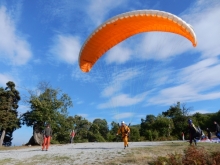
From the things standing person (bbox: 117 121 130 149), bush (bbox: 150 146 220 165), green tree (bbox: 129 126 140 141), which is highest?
green tree (bbox: 129 126 140 141)

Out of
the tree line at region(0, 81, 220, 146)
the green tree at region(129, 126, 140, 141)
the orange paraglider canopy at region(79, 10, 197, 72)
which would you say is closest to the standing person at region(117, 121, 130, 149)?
the orange paraglider canopy at region(79, 10, 197, 72)

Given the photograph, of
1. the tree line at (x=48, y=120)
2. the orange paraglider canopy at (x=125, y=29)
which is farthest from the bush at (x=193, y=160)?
the tree line at (x=48, y=120)

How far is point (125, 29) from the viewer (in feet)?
34.4

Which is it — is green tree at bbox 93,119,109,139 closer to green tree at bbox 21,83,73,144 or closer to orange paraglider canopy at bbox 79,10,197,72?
green tree at bbox 21,83,73,144

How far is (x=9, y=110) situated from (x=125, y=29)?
34.2 m

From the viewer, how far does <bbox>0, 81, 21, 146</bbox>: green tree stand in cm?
3691

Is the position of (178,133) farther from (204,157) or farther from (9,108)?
(204,157)

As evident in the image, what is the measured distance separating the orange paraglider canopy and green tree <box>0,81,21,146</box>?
3053 centimetres

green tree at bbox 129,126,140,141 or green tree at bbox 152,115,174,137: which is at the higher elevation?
green tree at bbox 152,115,174,137

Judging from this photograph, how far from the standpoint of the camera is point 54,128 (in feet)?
110

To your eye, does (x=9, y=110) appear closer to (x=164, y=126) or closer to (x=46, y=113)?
(x=46, y=113)

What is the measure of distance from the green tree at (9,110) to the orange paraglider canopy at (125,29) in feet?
100

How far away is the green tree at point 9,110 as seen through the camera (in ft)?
121

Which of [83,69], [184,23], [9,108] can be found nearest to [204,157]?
[184,23]
